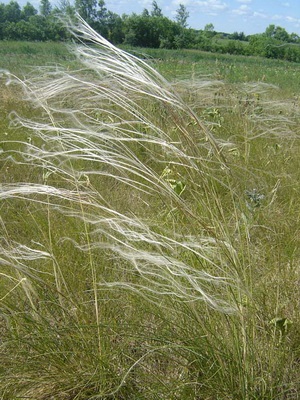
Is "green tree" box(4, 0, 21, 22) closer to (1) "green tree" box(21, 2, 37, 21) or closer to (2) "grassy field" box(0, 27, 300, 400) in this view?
(1) "green tree" box(21, 2, 37, 21)

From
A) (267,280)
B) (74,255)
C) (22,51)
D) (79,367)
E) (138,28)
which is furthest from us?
(138,28)

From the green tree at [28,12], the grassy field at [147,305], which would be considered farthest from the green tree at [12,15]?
the grassy field at [147,305]

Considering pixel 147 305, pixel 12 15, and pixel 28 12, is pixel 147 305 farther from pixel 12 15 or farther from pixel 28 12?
→ pixel 12 15

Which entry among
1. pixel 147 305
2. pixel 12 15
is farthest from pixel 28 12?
pixel 12 15

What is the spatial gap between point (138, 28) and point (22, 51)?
51.7 feet

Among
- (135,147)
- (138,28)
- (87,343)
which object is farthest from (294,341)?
(138,28)

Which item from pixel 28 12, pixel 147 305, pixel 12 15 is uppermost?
pixel 12 15

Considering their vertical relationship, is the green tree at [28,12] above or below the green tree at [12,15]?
below

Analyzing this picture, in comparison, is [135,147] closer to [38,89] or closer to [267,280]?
[267,280]

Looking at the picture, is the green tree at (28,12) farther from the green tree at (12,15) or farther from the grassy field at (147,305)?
the green tree at (12,15)

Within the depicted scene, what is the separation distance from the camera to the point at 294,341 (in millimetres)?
1200

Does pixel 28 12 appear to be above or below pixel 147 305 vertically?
above

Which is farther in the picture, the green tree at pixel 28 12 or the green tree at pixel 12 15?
the green tree at pixel 12 15

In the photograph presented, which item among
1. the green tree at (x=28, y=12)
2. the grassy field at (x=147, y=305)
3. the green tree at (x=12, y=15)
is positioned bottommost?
the grassy field at (x=147, y=305)
